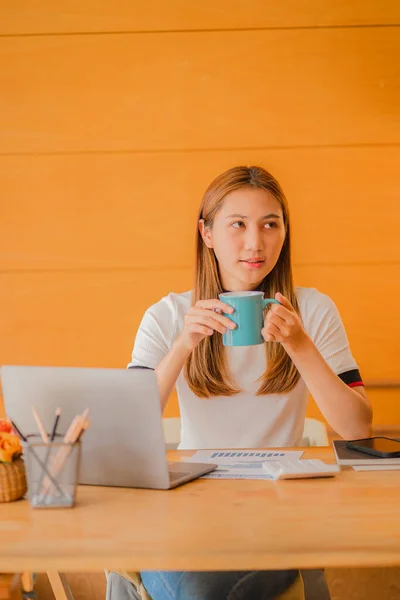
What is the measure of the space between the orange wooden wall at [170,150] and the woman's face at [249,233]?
805 millimetres

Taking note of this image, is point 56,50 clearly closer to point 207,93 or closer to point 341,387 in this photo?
point 207,93

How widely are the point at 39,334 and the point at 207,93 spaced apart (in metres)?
0.98

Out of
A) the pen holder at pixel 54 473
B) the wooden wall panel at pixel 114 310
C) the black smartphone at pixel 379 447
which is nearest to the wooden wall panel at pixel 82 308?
the wooden wall panel at pixel 114 310

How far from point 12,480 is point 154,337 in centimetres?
75

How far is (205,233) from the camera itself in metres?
2.03

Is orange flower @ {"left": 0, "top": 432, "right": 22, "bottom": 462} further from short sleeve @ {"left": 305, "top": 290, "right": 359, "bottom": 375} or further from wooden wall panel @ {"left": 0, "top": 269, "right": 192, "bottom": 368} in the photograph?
wooden wall panel @ {"left": 0, "top": 269, "right": 192, "bottom": 368}

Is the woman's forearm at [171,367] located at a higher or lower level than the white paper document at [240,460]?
higher

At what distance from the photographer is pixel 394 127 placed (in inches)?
107

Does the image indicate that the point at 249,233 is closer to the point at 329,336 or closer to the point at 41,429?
the point at 329,336

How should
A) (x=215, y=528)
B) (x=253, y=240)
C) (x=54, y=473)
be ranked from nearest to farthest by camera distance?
(x=215, y=528), (x=54, y=473), (x=253, y=240)

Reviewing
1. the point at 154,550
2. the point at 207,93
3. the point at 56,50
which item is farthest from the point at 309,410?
the point at 154,550

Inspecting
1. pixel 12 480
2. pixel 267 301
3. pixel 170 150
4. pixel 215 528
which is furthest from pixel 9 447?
pixel 170 150

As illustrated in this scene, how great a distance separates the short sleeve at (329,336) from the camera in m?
1.94

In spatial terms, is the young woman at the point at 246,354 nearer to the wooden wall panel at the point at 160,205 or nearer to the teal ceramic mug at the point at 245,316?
the teal ceramic mug at the point at 245,316
